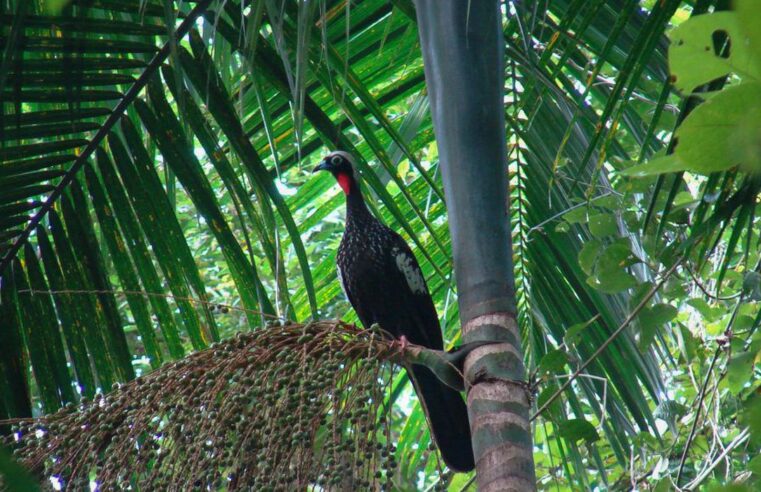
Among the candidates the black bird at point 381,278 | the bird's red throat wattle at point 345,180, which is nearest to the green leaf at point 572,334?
the black bird at point 381,278

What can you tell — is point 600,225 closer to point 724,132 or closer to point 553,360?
point 553,360

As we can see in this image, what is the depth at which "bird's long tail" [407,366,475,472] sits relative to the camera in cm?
263

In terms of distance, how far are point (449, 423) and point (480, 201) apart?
3.93 feet

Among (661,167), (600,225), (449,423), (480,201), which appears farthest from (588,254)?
(661,167)

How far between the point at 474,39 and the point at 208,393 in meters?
0.78

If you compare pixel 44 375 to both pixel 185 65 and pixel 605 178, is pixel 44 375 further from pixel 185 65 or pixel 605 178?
pixel 605 178

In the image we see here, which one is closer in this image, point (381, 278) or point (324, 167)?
point (324, 167)

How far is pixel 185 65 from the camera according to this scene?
7.17ft

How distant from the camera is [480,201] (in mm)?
1642

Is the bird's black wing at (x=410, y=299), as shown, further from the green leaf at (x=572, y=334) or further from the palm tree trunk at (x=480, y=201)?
the palm tree trunk at (x=480, y=201)

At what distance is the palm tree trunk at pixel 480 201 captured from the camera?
59.7 inches

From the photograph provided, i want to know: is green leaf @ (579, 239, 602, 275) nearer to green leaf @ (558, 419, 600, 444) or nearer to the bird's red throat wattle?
green leaf @ (558, 419, 600, 444)

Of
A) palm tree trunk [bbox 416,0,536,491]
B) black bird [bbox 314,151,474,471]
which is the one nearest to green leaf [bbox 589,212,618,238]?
palm tree trunk [bbox 416,0,536,491]

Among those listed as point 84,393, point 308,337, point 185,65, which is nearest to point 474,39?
point 308,337
